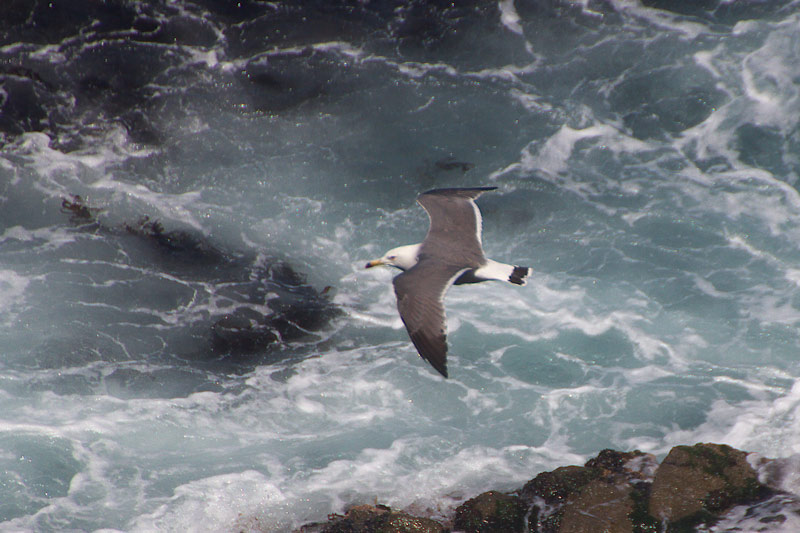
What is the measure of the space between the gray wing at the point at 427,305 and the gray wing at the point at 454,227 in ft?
1.35

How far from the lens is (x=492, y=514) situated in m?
7.46

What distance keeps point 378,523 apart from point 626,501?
315 centimetres

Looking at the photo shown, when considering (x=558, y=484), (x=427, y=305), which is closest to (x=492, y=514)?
(x=558, y=484)

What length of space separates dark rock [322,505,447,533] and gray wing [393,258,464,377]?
277 centimetres

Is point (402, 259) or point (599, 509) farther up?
point (402, 259)

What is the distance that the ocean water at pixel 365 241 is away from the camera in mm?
10188

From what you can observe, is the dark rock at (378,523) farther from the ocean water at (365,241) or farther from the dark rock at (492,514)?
the ocean water at (365,241)

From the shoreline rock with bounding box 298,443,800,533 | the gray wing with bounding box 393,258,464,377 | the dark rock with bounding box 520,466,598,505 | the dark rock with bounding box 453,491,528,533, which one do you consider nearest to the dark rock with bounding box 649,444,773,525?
the shoreline rock with bounding box 298,443,800,533

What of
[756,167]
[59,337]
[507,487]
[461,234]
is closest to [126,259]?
[59,337]

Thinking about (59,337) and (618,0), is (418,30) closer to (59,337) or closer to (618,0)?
(618,0)

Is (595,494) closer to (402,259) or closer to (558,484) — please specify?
(558,484)

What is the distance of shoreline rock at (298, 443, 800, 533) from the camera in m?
6.44

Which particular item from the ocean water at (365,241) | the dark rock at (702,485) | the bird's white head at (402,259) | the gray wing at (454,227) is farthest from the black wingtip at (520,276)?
the ocean water at (365,241)

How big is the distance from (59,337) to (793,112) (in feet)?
49.9
